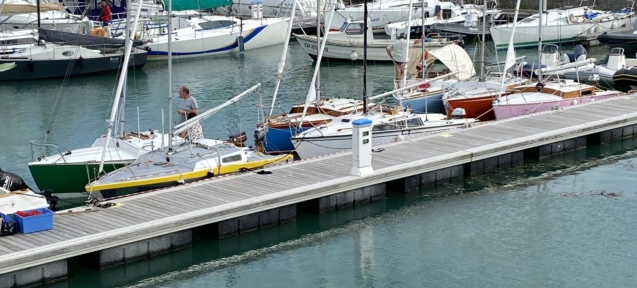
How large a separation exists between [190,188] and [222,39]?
3494cm

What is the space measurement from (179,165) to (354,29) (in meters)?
32.7

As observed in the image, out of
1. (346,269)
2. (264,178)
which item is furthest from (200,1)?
(346,269)

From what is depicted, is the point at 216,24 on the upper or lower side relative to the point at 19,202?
upper

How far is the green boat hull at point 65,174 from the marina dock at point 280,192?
9.06 ft

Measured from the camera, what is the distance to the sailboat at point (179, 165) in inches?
1017

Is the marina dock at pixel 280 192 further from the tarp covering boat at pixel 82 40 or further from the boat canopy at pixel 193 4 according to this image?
the boat canopy at pixel 193 4

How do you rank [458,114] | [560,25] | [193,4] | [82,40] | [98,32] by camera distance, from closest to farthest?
[458,114]
[82,40]
[98,32]
[193,4]
[560,25]

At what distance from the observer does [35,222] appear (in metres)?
22.1

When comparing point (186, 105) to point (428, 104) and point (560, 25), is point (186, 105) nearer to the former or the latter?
point (428, 104)

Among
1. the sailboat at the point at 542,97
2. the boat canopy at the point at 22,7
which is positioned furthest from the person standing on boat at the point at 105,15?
the sailboat at the point at 542,97

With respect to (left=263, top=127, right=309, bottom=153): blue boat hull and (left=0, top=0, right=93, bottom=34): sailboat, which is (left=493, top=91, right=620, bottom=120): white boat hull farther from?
(left=0, top=0, right=93, bottom=34): sailboat

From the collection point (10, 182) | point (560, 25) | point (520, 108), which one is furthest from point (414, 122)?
point (560, 25)

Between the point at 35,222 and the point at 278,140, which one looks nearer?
the point at 35,222

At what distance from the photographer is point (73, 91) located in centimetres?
4916
